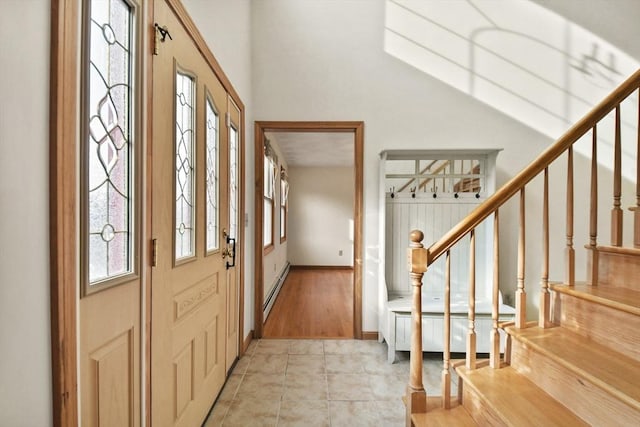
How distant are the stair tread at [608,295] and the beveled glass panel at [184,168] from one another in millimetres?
1834

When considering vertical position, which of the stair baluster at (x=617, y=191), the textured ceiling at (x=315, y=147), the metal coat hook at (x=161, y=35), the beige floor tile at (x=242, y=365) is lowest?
the beige floor tile at (x=242, y=365)

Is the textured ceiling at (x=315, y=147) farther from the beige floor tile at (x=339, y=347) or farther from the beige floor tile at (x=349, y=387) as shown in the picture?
the beige floor tile at (x=349, y=387)

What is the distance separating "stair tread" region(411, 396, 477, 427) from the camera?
1392 millimetres

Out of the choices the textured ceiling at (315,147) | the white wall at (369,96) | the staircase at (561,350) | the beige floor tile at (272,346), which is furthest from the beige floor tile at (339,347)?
the textured ceiling at (315,147)

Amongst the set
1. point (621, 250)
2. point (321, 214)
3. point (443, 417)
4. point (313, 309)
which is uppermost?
point (321, 214)

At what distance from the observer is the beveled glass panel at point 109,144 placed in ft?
3.07

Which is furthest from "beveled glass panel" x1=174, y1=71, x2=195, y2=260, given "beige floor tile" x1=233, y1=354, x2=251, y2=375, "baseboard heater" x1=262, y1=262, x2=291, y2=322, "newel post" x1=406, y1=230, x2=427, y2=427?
"baseboard heater" x1=262, y1=262, x2=291, y2=322

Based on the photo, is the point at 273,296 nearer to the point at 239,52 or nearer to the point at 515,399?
the point at 239,52

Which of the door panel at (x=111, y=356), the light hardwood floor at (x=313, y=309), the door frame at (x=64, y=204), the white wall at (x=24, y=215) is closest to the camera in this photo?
the white wall at (x=24, y=215)

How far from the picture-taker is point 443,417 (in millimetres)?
1437

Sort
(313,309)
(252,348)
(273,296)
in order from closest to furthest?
(252,348) → (313,309) → (273,296)

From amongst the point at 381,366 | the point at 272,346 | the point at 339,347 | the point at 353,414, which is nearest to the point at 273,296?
the point at 272,346

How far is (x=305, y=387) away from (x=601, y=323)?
1.74 meters

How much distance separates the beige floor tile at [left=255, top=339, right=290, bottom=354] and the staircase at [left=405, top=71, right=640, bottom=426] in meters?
1.53
